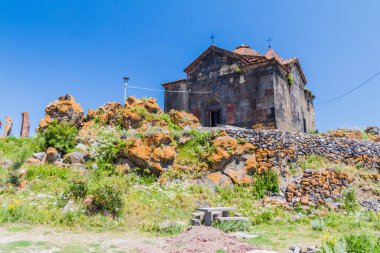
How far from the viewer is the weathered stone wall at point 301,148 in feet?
48.5

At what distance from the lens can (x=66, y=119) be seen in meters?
16.7

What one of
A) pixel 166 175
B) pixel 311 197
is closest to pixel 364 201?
pixel 311 197

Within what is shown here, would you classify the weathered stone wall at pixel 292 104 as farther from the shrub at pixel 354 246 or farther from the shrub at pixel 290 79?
the shrub at pixel 354 246

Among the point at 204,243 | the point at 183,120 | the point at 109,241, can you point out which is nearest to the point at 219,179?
the point at 183,120

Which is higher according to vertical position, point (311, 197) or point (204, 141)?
point (204, 141)

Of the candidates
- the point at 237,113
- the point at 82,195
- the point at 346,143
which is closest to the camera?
the point at 82,195

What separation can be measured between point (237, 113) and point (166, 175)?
816 cm

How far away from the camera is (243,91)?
1967 cm

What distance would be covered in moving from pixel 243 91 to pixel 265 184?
785cm

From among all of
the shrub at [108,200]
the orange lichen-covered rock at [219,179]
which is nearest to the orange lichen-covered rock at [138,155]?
the orange lichen-covered rock at [219,179]

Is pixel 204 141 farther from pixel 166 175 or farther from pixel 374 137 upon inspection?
pixel 374 137

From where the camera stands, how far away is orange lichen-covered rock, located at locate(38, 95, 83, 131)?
16.5 meters

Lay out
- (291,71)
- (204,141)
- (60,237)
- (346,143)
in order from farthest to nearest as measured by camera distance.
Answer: (291,71), (346,143), (204,141), (60,237)

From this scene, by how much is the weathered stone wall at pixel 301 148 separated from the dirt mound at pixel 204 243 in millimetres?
7450
